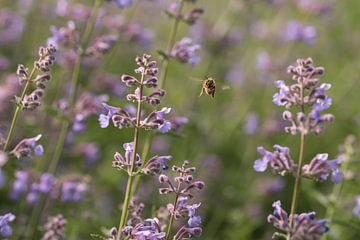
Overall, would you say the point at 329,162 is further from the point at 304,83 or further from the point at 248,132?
the point at 248,132

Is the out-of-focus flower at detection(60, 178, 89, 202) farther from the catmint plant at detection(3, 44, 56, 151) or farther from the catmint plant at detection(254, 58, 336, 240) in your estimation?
the catmint plant at detection(254, 58, 336, 240)

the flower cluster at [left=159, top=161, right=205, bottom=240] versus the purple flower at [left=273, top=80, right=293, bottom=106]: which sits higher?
the purple flower at [left=273, top=80, right=293, bottom=106]

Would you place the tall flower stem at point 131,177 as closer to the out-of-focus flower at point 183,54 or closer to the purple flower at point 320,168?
→ the purple flower at point 320,168

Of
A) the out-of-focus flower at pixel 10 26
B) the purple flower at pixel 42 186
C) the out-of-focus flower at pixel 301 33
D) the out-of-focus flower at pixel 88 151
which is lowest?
the purple flower at pixel 42 186

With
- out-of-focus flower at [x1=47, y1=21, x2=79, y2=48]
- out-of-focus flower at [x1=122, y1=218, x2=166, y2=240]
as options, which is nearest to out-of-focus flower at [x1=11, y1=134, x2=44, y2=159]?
out-of-focus flower at [x1=122, y1=218, x2=166, y2=240]

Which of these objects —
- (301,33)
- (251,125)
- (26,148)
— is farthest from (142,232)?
(301,33)

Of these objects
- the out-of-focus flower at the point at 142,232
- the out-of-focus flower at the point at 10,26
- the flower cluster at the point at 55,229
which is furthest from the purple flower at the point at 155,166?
the out-of-focus flower at the point at 10,26

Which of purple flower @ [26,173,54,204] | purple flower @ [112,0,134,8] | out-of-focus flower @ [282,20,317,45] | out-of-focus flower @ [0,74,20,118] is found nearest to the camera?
purple flower @ [26,173,54,204]

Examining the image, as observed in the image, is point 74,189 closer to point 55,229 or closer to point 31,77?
point 55,229
